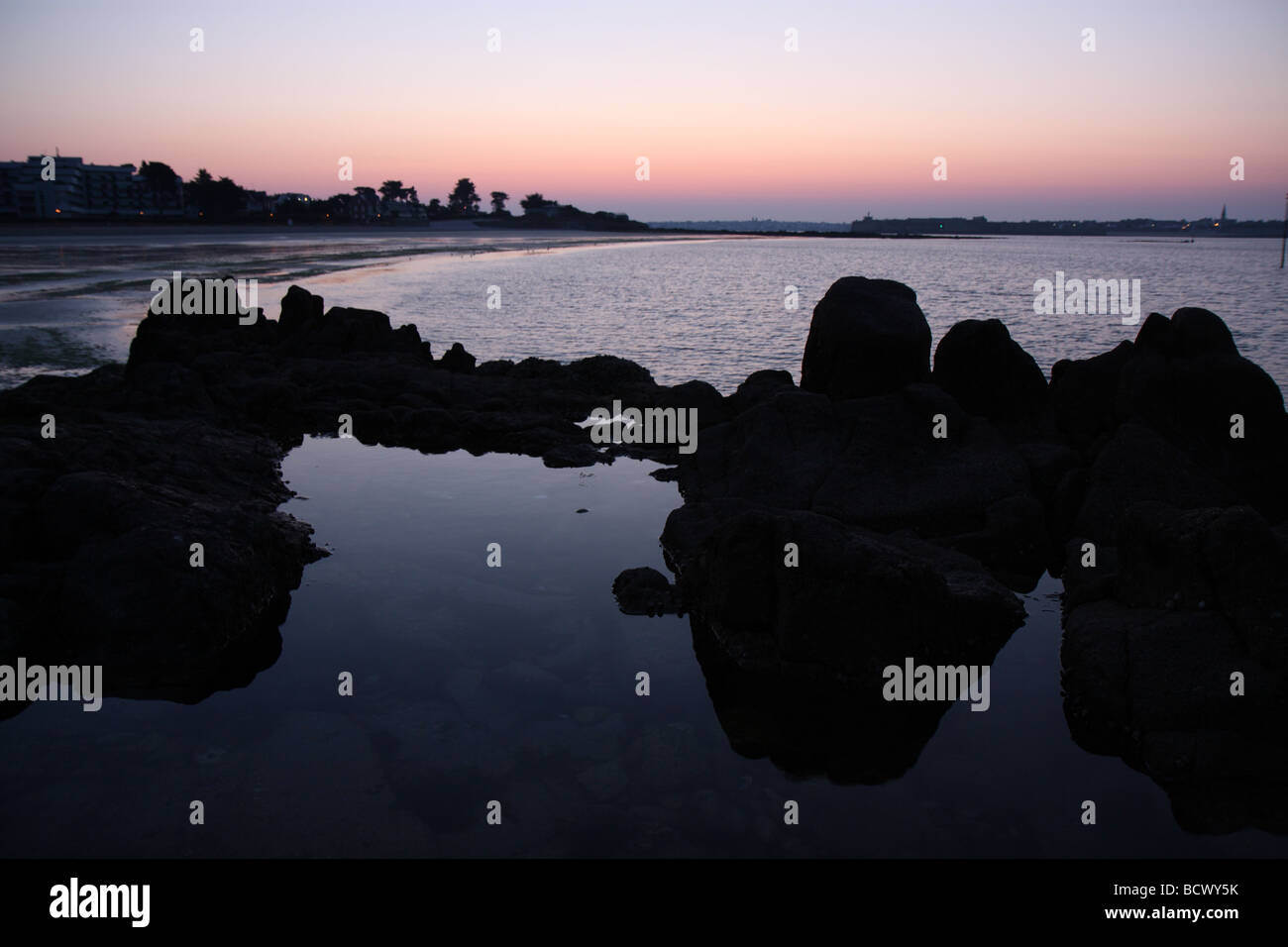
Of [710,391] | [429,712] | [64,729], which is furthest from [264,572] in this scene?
[710,391]

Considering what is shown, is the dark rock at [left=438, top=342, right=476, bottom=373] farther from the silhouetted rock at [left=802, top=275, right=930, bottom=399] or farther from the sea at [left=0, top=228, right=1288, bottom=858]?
the silhouetted rock at [left=802, top=275, right=930, bottom=399]

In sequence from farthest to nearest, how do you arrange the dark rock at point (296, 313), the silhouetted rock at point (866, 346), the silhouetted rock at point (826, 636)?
1. the dark rock at point (296, 313)
2. the silhouetted rock at point (866, 346)
3. the silhouetted rock at point (826, 636)

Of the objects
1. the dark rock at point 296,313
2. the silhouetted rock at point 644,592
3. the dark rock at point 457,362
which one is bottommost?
the silhouetted rock at point 644,592

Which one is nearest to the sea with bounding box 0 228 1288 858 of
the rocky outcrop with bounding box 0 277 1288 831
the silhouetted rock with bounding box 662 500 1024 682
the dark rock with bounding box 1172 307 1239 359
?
the rocky outcrop with bounding box 0 277 1288 831

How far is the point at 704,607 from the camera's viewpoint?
36.6ft

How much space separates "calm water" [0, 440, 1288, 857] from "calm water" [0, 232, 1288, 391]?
2100 centimetres

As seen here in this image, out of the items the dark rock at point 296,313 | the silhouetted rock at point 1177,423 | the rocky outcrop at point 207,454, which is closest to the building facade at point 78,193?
the dark rock at point 296,313

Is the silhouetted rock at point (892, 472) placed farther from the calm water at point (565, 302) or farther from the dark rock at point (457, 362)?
the calm water at point (565, 302)

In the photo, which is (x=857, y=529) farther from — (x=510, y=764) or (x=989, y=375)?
(x=989, y=375)

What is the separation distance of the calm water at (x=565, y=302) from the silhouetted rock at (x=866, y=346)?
13669 millimetres

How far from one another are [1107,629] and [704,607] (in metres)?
4.60

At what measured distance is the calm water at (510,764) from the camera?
7168 millimetres

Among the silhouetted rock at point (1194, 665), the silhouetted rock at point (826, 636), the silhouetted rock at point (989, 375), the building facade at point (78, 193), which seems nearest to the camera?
the silhouetted rock at point (1194, 665)
